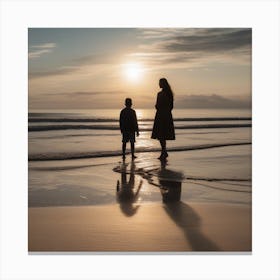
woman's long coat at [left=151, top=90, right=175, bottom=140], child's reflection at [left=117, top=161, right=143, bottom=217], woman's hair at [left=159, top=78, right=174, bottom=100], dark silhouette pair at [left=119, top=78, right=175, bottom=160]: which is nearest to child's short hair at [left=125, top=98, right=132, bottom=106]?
woman's hair at [left=159, top=78, right=174, bottom=100]

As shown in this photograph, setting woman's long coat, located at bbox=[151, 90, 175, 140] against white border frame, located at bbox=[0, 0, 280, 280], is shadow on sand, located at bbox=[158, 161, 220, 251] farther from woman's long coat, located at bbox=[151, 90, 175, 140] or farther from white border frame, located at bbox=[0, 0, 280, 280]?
woman's long coat, located at bbox=[151, 90, 175, 140]

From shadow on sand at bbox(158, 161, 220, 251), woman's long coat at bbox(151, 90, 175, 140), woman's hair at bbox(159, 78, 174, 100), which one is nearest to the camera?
shadow on sand at bbox(158, 161, 220, 251)

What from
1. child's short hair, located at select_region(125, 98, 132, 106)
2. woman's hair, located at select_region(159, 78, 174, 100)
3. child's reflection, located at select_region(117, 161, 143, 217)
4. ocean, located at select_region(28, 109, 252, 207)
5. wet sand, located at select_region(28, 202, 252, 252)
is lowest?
wet sand, located at select_region(28, 202, 252, 252)

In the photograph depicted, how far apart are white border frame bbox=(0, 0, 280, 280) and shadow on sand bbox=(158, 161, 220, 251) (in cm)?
56

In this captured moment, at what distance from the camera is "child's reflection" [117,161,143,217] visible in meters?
5.41

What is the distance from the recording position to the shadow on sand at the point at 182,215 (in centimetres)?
483

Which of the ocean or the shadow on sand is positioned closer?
the shadow on sand

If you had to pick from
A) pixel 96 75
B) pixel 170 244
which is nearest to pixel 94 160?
pixel 96 75

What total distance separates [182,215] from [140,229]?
513 mm
